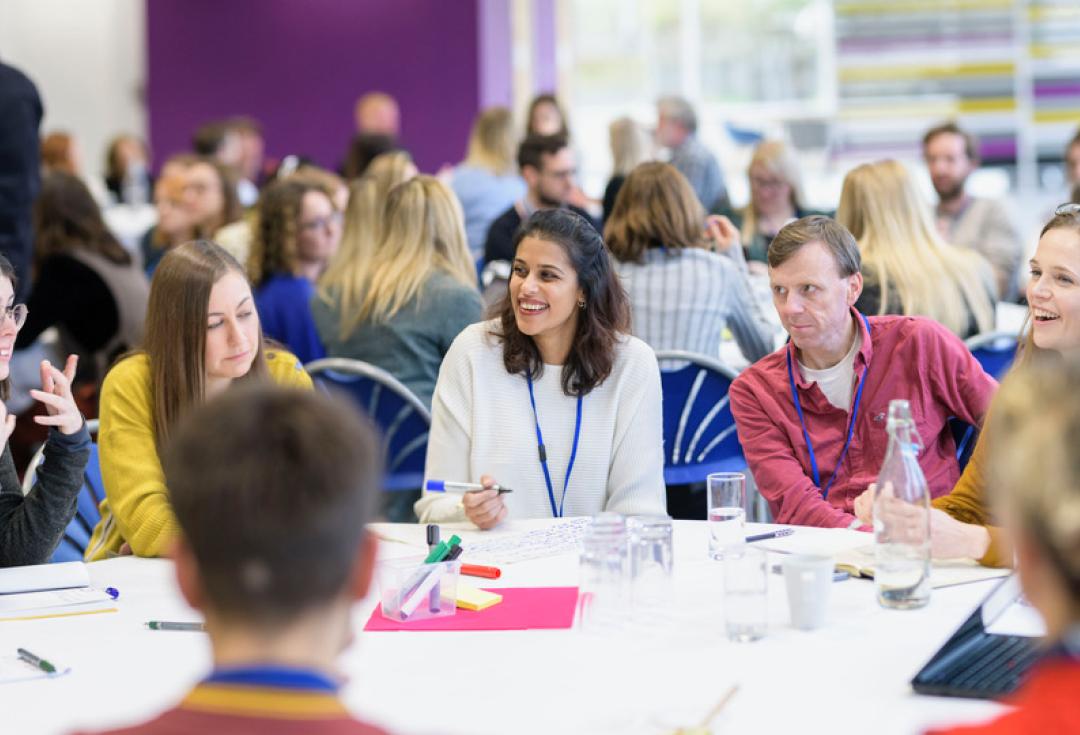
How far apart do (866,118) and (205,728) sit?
9.68m

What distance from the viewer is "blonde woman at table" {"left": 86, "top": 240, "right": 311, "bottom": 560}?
265 centimetres

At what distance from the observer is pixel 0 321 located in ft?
8.13

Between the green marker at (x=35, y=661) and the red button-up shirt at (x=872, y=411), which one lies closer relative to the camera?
the green marker at (x=35, y=661)

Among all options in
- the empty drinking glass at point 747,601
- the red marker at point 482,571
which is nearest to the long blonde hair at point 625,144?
the red marker at point 482,571

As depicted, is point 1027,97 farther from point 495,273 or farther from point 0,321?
point 0,321

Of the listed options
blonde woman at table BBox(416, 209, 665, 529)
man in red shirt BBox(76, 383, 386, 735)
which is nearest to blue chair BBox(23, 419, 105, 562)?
blonde woman at table BBox(416, 209, 665, 529)

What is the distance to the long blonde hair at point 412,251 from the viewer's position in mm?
4176

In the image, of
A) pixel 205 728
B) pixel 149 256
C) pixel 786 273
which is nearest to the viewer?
pixel 205 728

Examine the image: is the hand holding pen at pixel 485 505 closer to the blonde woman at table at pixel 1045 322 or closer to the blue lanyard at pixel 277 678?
the blonde woman at table at pixel 1045 322

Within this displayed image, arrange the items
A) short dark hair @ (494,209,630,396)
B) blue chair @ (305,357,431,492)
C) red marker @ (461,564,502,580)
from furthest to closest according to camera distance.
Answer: blue chair @ (305,357,431,492) → short dark hair @ (494,209,630,396) → red marker @ (461,564,502,580)

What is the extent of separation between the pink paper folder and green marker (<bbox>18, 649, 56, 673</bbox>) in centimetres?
43

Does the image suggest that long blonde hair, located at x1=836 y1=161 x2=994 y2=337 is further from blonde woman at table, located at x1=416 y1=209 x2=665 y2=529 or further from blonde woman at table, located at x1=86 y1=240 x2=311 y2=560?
Answer: blonde woman at table, located at x1=86 y1=240 x2=311 y2=560

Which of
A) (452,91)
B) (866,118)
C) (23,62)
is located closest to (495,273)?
(452,91)

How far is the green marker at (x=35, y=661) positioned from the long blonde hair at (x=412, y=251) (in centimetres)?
237
